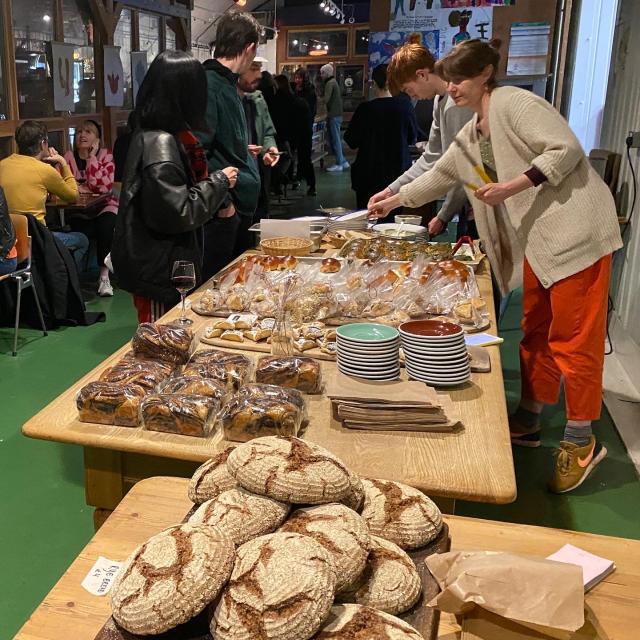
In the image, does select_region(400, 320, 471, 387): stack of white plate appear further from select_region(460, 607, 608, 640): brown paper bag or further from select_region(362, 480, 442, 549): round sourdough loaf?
select_region(460, 607, 608, 640): brown paper bag

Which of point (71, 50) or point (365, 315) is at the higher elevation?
point (71, 50)

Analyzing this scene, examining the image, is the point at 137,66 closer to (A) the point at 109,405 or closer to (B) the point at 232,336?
(B) the point at 232,336

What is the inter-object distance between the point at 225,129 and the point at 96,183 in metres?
2.96

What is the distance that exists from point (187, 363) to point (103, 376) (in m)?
0.23

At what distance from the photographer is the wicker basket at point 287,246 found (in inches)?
126

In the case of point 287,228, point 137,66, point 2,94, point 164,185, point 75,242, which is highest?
point 137,66

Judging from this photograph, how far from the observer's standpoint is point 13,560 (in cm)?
231

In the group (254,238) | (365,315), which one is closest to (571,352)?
(365,315)

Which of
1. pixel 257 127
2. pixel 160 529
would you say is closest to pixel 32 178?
pixel 257 127

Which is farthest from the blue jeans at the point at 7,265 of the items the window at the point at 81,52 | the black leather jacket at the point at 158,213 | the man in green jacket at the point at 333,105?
the man in green jacket at the point at 333,105

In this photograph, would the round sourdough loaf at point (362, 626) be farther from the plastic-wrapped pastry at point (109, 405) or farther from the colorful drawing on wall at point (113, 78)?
the colorful drawing on wall at point (113, 78)

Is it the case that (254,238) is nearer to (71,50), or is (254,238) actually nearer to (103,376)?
(103,376)

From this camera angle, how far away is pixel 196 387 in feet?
5.31

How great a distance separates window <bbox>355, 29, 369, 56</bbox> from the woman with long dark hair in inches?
597
